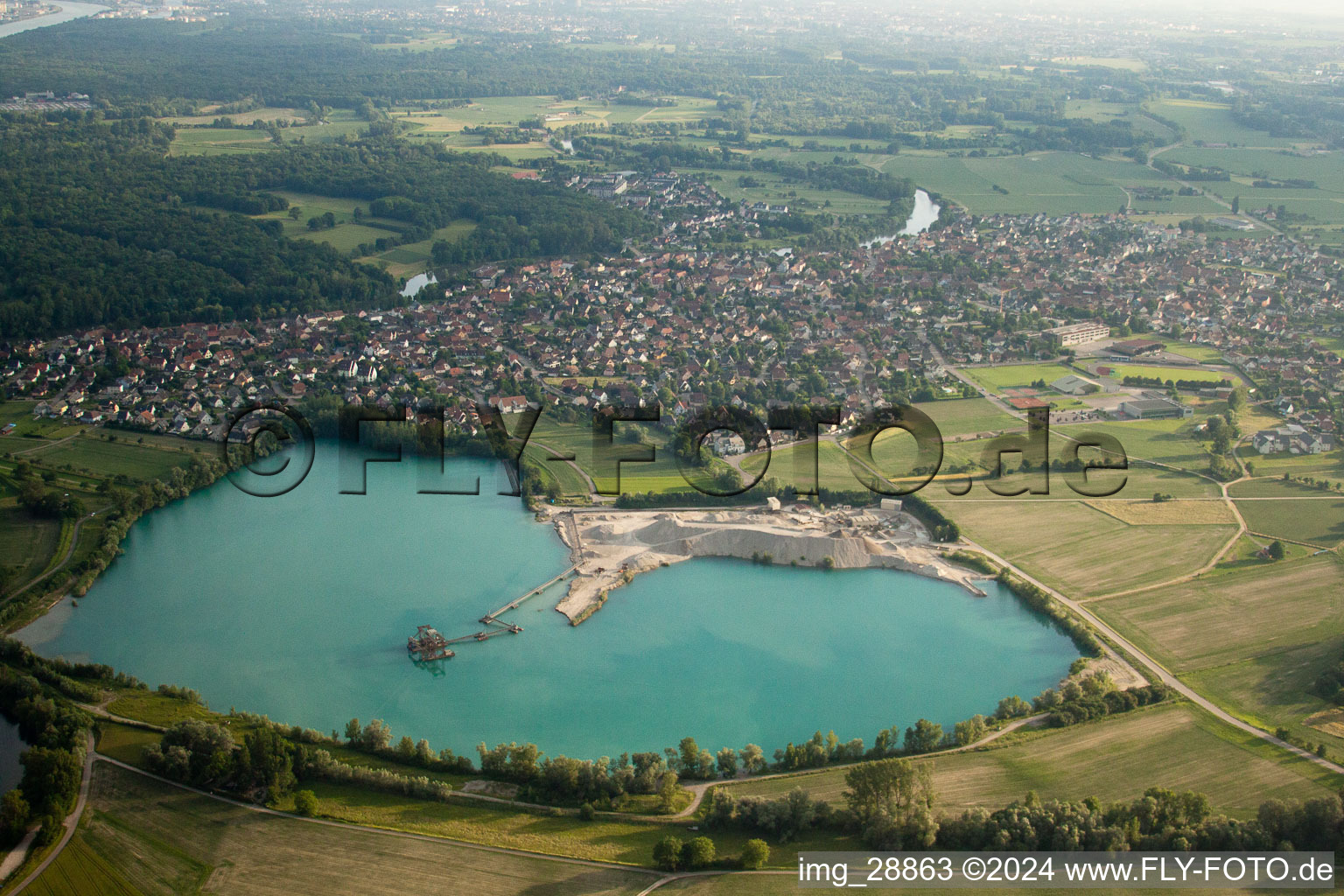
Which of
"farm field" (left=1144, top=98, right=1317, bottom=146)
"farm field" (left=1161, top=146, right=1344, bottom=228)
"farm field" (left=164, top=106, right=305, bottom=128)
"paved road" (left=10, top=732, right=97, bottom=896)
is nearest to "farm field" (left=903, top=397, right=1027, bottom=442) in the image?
"paved road" (left=10, top=732, right=97, bottom=896)

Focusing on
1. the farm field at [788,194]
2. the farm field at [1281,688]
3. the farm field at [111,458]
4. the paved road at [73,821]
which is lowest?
the farm field at [1281,688]

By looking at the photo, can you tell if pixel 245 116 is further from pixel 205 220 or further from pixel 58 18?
pixel 58 18

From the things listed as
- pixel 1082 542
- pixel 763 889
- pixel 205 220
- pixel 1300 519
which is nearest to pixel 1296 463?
pixel 1300 519

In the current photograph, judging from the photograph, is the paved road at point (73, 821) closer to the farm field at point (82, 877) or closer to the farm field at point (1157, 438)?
the farm field at point (82, 877)

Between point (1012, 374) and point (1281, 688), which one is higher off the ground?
point (1012, 374)

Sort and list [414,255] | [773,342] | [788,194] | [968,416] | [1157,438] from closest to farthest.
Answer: [1157,438], [968,416], [773,342], [414,255], [788,194]

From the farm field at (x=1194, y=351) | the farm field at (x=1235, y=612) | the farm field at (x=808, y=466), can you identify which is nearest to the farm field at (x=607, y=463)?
the farm field at (x=808, y=466)
